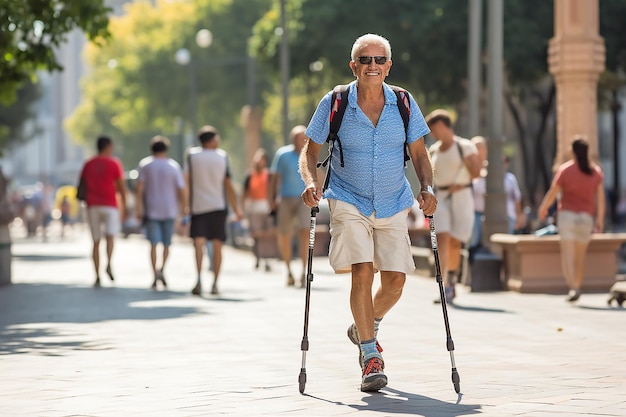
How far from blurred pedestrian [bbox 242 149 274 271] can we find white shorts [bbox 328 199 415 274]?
16.4 m

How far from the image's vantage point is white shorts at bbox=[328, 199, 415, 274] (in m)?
9.27

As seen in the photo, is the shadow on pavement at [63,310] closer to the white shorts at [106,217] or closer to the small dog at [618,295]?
the white shorts at [106,217]

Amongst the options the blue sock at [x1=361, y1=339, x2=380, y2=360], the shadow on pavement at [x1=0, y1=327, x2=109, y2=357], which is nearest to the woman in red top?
the shadow on pavement at [x1=0, y1=327, x2=109, y2=357]

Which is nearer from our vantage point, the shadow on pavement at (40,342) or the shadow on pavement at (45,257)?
the shadow on pavement at (40,342)

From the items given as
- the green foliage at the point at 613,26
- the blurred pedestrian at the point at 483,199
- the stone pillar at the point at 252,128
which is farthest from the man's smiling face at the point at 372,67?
the stone pillar at the point at 252,128

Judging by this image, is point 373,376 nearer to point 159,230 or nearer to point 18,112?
point 159,230

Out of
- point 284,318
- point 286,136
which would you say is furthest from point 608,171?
point 284,318

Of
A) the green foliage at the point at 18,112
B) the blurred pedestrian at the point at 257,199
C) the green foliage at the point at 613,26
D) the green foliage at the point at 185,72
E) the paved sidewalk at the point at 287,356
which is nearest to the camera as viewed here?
the paved sidewalk at the point at 287,356

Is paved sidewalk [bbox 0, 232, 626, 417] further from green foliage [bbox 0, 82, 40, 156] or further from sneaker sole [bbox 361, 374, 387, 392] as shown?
green foliage [bbox 0, 82, 40, 156]

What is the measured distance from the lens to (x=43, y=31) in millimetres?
21219

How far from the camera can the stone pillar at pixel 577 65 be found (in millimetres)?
20078

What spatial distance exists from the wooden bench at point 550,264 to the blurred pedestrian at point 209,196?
308 cm

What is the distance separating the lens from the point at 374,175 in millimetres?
9297

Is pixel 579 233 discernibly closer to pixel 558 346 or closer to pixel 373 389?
pixel 558 346
